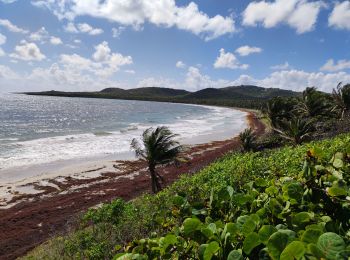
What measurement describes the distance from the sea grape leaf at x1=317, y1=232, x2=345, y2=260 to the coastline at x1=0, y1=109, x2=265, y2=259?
55.5 ft

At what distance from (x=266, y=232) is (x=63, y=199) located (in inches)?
1009

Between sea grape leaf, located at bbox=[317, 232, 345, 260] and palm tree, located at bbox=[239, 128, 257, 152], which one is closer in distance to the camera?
sea grape leaf, located at bbox=[317, 232, 345, 260]

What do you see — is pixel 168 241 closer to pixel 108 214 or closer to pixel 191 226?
pixel 191 226

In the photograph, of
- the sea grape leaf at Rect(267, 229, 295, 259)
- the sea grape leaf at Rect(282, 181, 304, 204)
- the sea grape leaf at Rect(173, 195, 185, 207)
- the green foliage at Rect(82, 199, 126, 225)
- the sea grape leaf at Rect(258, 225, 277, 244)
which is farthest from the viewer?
the green foliage at Rect(82, 199, 126, 225)

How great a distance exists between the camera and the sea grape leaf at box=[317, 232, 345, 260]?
125 cm

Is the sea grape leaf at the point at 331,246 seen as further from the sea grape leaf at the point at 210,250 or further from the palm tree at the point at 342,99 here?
the palm tree at the point at 342,99

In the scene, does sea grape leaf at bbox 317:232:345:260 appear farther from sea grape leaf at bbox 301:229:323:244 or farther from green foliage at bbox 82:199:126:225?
green foliage at bbox 82:199:126:225

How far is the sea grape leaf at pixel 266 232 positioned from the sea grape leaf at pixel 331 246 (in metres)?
0.24

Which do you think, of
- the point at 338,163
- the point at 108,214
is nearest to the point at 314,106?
the point at 108,214

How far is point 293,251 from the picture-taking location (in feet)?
4.13

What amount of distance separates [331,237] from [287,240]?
0.58 ft

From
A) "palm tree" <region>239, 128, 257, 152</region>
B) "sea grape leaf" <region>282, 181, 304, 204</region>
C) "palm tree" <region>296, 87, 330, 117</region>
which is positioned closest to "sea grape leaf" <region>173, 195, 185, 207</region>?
"sea grape leaf" <region>282, 181, 304, 204</region>

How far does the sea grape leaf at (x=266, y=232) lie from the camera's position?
1.49 m

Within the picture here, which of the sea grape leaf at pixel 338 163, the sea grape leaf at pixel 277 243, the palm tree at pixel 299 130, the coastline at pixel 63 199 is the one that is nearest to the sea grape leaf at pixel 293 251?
the sea grape leaf at pixel 277 243
